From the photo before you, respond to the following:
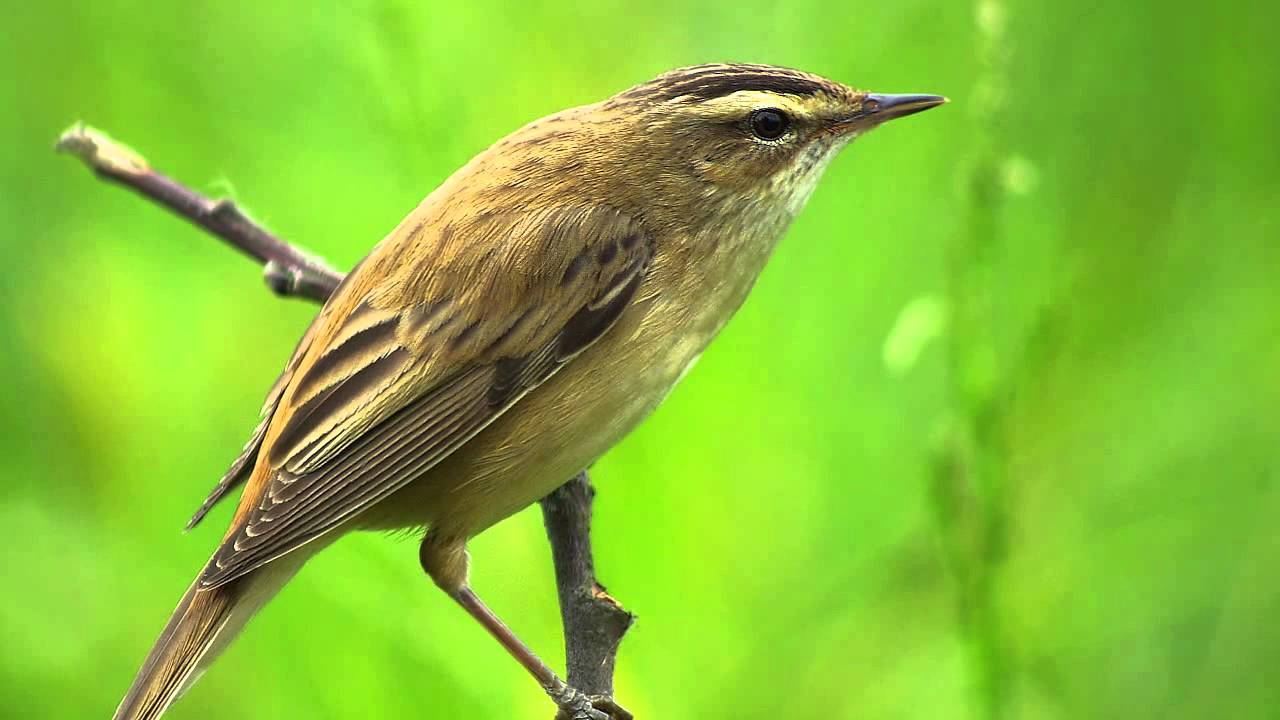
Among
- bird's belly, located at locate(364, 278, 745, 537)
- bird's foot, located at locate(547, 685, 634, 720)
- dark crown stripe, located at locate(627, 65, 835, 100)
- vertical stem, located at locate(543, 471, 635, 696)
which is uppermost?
dark crown stripe, located at locate(627, 65, 835, 100)

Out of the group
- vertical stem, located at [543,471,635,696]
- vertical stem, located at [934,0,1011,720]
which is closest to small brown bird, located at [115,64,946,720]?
vertical stem, located at [543,471,635,696]

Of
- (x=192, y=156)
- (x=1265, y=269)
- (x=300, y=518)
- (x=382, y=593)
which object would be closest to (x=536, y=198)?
(x=300, y=518)

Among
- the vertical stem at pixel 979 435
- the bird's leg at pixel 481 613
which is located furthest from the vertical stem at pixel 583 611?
the vertical stem at pixel 979 435

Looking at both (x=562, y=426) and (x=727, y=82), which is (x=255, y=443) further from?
(x=727, y=82)

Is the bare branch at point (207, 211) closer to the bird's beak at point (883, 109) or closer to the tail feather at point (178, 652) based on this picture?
the tail feather at point (178, 652)

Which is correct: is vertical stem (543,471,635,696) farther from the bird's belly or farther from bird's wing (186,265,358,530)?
bird's wing (186,265,358,530)

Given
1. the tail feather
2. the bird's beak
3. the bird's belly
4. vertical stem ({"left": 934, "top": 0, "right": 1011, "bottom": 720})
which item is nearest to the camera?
vertical stem ({"left": 934, "top": 0, "right": 1011, "bottom": 720})

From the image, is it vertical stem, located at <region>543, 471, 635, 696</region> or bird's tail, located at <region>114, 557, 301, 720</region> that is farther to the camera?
bird's tail, located at <region>114, 557, 301, 720</region>
